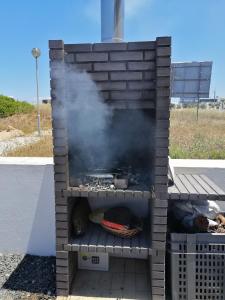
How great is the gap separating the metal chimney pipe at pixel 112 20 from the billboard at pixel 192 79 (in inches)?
258

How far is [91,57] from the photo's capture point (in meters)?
2.26

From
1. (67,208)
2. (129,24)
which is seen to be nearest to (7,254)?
(67,208)

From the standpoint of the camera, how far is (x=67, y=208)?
2.42m

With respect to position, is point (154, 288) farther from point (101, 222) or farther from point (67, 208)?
point (67, 208)

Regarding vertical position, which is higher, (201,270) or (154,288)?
(201,270)

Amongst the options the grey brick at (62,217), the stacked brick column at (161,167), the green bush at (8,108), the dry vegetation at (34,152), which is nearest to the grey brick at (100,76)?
the stacked brick column at (161,167)

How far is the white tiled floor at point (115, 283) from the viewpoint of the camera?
8.43 feet

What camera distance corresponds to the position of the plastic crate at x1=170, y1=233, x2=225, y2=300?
237cm

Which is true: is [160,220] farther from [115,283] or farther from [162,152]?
[115,283]

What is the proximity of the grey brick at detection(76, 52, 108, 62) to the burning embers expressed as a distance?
3.25 ft

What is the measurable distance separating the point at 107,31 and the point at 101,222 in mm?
1903

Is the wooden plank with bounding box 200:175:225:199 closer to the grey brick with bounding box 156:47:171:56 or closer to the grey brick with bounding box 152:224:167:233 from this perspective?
the grey brick with bounding box 152:224:167:233

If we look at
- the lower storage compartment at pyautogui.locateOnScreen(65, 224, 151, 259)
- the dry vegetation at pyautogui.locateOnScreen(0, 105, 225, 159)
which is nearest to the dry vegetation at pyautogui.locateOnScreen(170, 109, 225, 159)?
the dry vegetation at pyautogui.locateOnScreen(0, 105, 225, 159)

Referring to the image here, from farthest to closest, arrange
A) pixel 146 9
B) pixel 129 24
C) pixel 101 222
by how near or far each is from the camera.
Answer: pixel 146 9, pixel 129 24, pixel 101 222
